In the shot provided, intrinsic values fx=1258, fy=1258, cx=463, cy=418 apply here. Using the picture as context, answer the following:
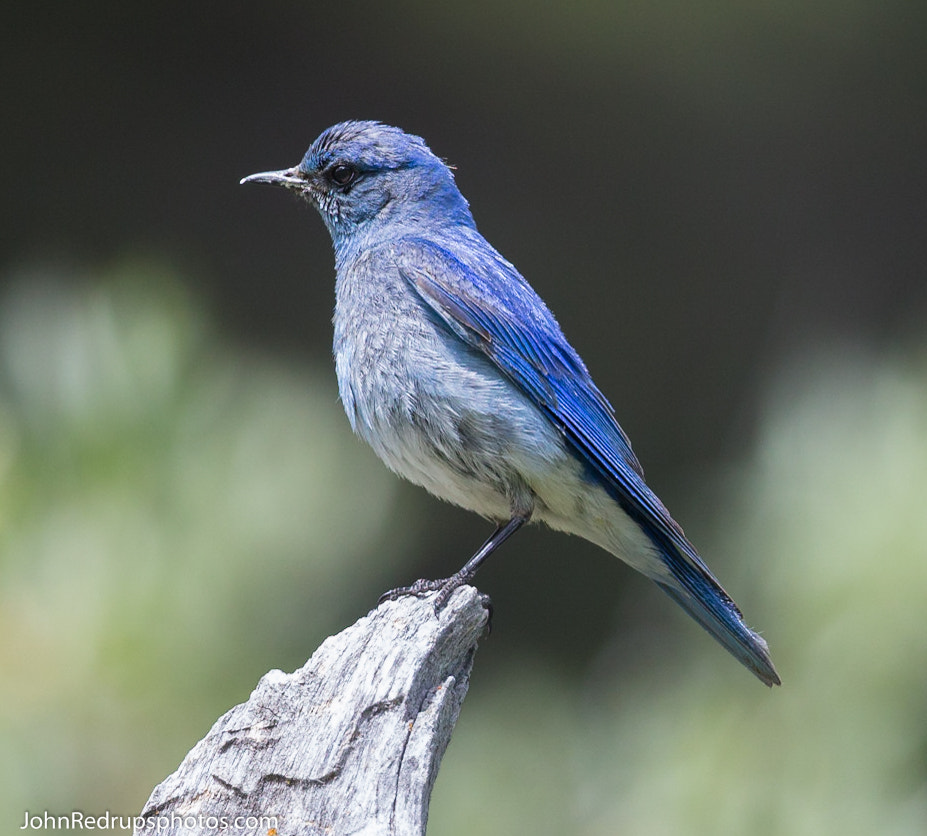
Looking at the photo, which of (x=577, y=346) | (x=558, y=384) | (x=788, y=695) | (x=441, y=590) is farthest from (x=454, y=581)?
(x=577, y=346)

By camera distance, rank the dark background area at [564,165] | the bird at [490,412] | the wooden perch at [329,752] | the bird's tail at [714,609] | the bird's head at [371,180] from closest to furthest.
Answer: the wooden perch at [329,752]
the bird's tail at [714,609]
the bird at [490,412]
the bird's head at [371,180]
the dark background area at [564,165]

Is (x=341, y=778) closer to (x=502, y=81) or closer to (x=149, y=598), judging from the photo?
(x=149, y=598)

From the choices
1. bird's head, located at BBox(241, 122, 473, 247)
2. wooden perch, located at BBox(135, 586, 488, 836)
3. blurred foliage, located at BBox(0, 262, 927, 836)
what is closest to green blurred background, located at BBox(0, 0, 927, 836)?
blurred foliage, located at BBox(0, 262, 927, 836)

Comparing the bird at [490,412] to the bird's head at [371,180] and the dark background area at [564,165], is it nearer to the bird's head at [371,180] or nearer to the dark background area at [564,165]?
the bird's head at [371,180]

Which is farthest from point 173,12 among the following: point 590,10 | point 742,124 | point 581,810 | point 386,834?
point 386,834

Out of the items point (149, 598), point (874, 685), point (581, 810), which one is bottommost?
point (581, 810)

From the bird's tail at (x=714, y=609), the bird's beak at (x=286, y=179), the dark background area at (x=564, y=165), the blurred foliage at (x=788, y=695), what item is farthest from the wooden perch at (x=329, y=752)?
the dark background area at (x=564, y=165)
